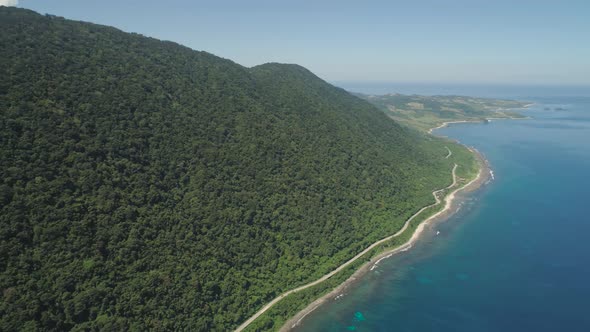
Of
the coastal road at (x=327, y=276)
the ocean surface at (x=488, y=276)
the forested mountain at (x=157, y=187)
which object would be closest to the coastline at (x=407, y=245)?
the ocean surface at (x=488, y=276)

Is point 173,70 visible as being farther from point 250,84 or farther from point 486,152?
point 486,152

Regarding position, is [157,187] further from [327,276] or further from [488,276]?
[488,276]

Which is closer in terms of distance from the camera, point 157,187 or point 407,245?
point 157,187

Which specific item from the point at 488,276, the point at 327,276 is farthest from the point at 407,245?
the point at 327,276

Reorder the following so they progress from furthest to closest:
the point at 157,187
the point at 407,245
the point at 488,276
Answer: the point at 407,245, the point at 488,276, the point at 157,187

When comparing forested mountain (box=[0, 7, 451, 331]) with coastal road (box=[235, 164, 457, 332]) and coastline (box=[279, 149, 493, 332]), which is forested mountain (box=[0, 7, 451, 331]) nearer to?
coastal road (box=[235, 164, 457, 332])

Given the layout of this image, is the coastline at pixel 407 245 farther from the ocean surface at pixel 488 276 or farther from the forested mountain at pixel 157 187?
the forested mountain at pixel 157 187
